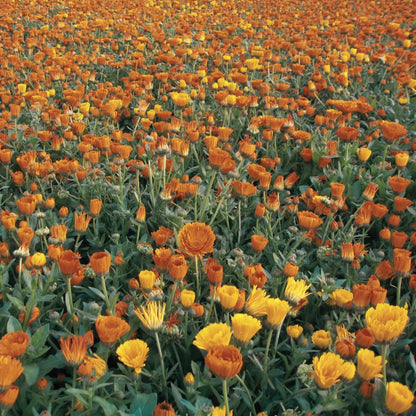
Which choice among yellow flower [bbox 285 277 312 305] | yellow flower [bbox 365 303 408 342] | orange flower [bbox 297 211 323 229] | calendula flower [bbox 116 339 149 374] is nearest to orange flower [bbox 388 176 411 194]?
orange flower [bbox 297 211 323 229]

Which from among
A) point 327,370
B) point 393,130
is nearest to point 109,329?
point 327,370

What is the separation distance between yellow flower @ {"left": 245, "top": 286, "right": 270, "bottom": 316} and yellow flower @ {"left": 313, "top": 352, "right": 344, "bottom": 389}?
256mm

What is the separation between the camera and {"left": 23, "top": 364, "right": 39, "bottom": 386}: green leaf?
1.26 m

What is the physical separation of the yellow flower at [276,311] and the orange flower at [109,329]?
1.39 ft

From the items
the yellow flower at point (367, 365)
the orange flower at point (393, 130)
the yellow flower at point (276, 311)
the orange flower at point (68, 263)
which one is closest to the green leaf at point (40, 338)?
the orange flower at point (68, 263)

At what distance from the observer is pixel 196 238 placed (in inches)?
55.5

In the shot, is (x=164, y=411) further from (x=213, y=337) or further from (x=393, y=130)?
(x=393, y=130)

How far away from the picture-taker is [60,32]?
5191 millimetres

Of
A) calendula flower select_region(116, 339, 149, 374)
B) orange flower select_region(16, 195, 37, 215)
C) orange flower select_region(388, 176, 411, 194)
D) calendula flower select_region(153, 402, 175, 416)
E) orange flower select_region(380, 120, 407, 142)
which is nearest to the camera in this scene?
calendula flower select_region(153, 402, 175, 416)

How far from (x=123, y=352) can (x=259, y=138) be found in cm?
223

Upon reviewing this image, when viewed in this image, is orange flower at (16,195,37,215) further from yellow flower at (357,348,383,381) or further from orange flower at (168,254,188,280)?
yellow flower at (357,348,383,381)

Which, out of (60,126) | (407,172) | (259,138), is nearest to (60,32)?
(60,126)

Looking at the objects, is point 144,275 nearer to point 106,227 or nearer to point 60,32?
point 106,227

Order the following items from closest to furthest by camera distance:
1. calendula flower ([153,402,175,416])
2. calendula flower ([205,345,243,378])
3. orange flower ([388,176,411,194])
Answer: calendula flower ([205,345,243,378]) < calendula flower ([153,402,175,416]) < orange flower ([388,176,411,194])
